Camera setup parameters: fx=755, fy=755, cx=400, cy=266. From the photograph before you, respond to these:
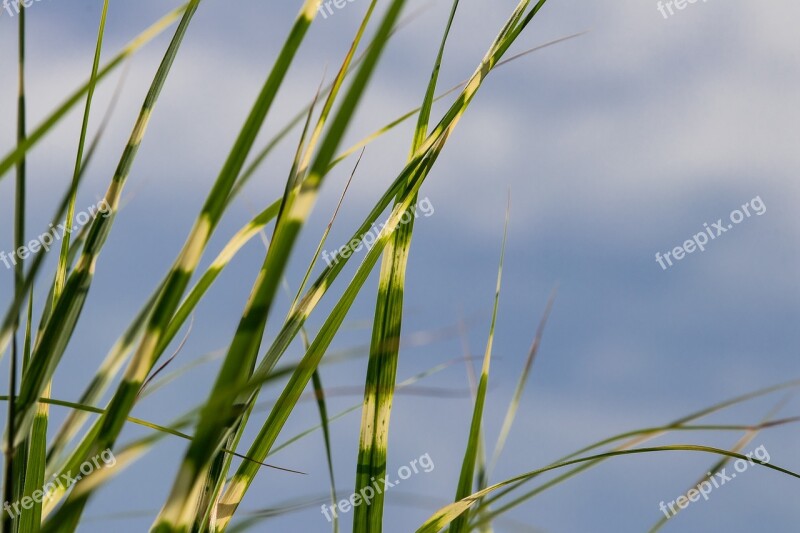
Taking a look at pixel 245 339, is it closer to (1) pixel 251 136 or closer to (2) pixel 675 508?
(1) pixel 251 136

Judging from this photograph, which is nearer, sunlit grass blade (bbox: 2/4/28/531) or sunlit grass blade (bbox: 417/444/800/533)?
sunlit grass blade (bbox: 2/4/28/531)

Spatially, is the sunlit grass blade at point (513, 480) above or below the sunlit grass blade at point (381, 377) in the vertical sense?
below

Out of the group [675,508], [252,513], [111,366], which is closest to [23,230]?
[111,366]

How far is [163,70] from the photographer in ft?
2.40

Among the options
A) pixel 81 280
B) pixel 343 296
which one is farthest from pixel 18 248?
pixel 343 296

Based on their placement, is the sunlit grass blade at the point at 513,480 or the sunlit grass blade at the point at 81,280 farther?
the sunlit grass blade at the point at 513,480

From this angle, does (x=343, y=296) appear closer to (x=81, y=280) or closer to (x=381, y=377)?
(x=381, y=377)

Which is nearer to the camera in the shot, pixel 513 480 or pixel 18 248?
pixel 18 248

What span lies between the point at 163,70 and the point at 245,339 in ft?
1.62

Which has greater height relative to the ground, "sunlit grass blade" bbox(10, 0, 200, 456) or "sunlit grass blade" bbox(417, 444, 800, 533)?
"sunlit grass blade" bbox(10, 0, 200, 456)

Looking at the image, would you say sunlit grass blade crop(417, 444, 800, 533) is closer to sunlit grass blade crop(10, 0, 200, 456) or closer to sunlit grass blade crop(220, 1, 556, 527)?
sunlit grass blade crop(220, 1, 556, 527)

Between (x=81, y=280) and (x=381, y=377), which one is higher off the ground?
(x=81, y=280)

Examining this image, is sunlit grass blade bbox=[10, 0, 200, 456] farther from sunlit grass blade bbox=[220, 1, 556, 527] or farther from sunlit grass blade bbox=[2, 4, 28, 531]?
sunlit grass blade bbox=[220, 1, 556, 527]

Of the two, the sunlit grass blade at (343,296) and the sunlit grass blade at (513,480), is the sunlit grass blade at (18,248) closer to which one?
the sunlit grass blade at (343,296)
